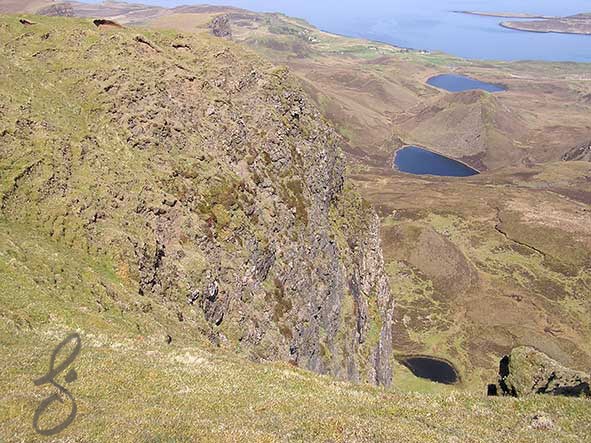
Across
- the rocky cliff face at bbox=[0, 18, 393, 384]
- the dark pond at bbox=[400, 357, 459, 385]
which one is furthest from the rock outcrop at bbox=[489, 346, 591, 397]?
the dark pond at bbox=[400, 357, 459, 385]

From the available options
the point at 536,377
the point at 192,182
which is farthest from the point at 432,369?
the point at 192,182

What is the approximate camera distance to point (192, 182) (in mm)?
55000

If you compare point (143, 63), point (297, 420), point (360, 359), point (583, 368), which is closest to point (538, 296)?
point (583, 368)

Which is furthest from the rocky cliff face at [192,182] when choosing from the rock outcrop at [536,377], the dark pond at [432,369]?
the dark pond at [432,369]

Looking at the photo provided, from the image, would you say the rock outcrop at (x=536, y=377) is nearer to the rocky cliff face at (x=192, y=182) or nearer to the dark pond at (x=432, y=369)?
the rocky cliff face at (x=192, y=182)

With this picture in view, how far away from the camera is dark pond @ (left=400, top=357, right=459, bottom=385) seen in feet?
371

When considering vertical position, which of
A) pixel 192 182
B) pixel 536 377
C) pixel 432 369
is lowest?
pixel 432 369

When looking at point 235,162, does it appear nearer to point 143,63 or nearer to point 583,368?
point 143,63

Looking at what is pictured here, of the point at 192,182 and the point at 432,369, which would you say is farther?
the point at 432,369

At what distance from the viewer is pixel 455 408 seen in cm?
2712

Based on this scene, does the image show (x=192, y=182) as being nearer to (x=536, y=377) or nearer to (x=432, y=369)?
(x=536, y=377)

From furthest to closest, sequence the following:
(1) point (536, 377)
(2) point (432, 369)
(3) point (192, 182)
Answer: (2) point (432, 369), (3) point (192, 182), (1) point (536, 377)

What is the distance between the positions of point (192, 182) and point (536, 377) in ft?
134

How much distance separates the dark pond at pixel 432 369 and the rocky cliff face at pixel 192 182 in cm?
3018
